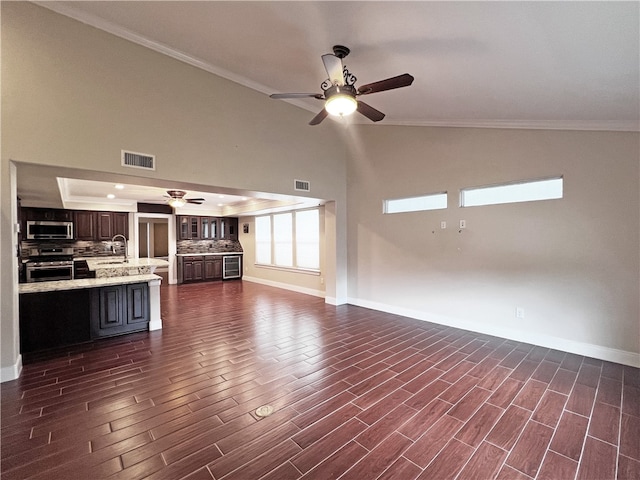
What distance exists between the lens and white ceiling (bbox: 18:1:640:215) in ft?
6.56

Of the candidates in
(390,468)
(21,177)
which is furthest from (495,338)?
(21,177)

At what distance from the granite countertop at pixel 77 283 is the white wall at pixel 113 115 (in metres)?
0.69

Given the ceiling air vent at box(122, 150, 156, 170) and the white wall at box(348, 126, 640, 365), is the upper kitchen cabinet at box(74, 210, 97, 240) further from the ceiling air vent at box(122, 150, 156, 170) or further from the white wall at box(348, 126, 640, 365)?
the white wall at box(348, 126, 640, 365)

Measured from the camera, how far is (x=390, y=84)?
2516mm

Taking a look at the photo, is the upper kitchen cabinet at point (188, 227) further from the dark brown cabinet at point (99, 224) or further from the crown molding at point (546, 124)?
the crown molding at point (546, 124)

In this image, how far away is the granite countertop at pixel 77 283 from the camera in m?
3.40

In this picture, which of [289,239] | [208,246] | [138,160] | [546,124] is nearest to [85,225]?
[208,246]

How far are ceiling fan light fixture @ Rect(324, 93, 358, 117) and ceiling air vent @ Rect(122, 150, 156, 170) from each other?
228 cm

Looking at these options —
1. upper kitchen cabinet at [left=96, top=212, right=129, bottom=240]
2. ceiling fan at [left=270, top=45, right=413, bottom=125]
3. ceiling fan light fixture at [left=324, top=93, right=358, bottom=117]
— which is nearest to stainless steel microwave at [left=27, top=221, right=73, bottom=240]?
upper kitchen cabinet at [left=96, top=212, right=129, bottom=240]

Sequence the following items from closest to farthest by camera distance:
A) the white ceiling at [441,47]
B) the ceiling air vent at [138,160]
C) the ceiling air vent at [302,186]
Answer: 1. the white ceiling at [441,47]
2. the ceiling air vent at [138,160]
3. the ceiling air vent at [302,186]

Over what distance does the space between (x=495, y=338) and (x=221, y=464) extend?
3.70 metres

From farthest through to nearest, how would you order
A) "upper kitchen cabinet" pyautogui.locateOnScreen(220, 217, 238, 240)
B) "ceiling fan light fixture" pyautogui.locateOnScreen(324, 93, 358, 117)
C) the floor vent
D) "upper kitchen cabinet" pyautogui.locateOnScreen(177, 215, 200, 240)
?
"upper kitchen cabinet" pyautogui.locateOnScreen(220, 217, 238, 240) < "upper kitchen cabinet" pyautogui.locateOnScreen(177, 215, 200, 240) < "ceiling fan light fixture" pyautogui.locateOnScreen(324, 93, 358, 117) < the floor vent

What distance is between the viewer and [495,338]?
384 centimetres

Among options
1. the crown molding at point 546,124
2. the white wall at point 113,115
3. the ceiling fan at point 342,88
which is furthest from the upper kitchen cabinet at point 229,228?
the ceiling fan at point 342,88
